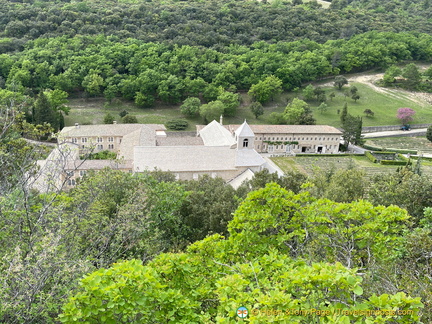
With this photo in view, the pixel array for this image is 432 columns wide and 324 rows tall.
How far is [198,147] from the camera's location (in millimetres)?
45906

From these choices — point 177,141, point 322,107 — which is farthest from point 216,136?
point 322,107

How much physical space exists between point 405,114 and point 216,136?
162 ft

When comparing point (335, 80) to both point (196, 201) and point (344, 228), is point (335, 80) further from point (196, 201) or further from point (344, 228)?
point (344, 228)

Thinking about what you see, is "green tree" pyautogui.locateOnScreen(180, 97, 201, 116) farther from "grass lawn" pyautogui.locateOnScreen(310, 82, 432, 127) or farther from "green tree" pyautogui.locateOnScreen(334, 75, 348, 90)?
"green tree" pyautogui.locateOnScreen(334, 75, 348, 90)

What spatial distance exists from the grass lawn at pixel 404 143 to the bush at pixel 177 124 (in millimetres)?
36498

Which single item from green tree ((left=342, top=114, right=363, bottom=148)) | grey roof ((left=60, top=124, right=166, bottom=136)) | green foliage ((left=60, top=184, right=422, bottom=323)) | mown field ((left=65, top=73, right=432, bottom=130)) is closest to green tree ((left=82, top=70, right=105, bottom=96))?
mown field ((left=65, top=73, right=432, bottom=130))

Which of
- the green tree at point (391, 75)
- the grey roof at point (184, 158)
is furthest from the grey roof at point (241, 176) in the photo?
the green tree at point (391, 75)

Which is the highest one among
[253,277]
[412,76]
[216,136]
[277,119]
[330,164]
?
[253,277]

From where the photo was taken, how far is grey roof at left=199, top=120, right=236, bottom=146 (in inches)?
2082

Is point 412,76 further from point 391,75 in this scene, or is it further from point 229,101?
point 229,101

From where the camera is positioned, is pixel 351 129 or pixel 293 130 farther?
pixel 351 129

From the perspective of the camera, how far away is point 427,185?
25.7m

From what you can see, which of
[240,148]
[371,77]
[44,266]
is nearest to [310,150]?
[240,148]

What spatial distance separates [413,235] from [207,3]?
13113 cm
